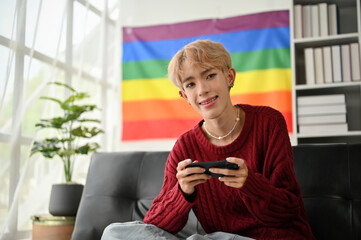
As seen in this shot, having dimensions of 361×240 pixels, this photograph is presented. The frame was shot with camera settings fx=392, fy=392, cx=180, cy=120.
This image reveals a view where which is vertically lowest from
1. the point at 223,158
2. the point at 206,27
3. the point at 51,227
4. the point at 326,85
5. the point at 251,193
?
the point at 51,227

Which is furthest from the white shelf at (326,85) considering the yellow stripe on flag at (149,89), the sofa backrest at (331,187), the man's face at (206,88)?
the man's face at (206,88)

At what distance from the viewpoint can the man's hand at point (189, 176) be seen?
3.87 ft

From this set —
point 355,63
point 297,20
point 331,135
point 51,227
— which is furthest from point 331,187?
point 297,20

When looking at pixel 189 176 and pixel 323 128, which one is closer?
pixel 189 176

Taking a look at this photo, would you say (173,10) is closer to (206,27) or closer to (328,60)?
(206,27)

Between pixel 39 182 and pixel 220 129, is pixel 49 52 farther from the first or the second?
pixel 220 129

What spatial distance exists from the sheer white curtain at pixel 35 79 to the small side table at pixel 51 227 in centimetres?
19

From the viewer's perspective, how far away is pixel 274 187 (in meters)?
1.20

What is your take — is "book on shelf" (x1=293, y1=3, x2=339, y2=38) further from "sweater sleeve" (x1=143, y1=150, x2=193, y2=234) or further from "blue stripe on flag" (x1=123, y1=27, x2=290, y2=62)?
"sweater sleeve" (x1=143, y1=150, x2=193, y2=234)

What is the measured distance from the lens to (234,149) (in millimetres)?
1376

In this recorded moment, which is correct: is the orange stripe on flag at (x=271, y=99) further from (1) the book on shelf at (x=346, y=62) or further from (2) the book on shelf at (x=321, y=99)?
(1) the book on shelf at (x=346, y=62)

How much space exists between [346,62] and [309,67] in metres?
0.26

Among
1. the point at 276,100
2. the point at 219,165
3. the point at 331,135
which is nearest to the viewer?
the point at 219,165

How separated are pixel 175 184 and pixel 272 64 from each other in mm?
2165
